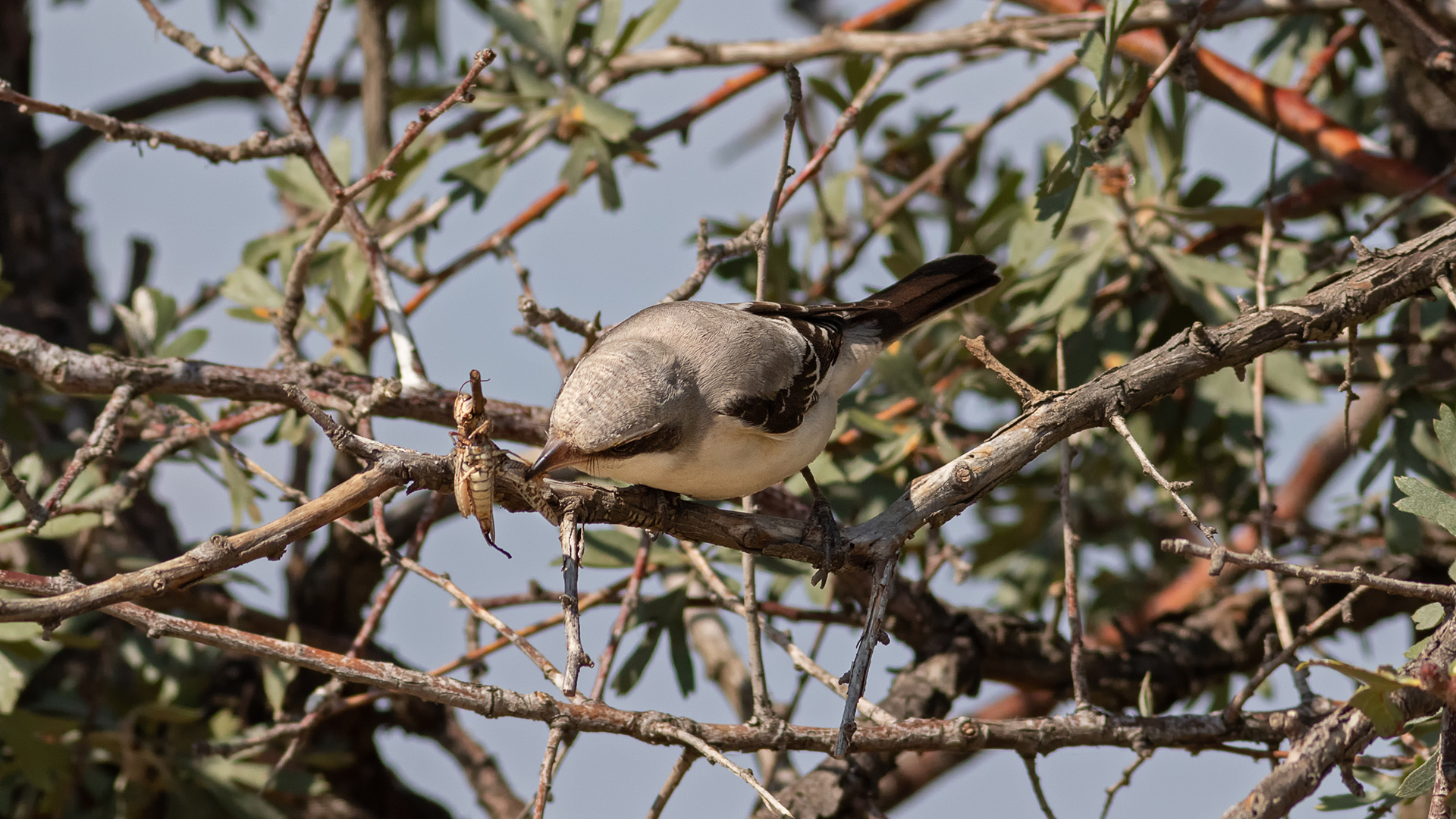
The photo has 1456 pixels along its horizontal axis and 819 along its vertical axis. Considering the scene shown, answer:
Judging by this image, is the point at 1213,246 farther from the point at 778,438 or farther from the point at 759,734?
the point at 759,734

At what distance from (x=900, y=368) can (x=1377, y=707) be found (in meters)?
2.36

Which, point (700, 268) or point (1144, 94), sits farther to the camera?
point (700, 268)

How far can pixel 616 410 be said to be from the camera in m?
3.00

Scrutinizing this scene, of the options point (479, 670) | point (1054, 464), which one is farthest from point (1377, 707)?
point (1054, 464)

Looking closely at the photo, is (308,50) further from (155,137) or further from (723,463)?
(723,463)

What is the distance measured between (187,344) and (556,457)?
2191 mm

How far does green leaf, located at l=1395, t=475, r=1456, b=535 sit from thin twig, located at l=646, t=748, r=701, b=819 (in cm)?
177

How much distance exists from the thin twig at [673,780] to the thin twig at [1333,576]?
129 centimetres

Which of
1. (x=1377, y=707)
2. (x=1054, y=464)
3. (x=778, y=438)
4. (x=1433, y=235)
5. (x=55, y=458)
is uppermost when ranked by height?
(x=1054, y=464)

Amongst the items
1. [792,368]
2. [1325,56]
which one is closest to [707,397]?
[792,368]

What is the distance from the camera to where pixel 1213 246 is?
4832mm

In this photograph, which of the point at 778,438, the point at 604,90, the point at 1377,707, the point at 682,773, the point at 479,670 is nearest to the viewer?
the point at 1377,707

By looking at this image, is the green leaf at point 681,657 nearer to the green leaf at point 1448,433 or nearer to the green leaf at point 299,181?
the green leaf at point 299,181

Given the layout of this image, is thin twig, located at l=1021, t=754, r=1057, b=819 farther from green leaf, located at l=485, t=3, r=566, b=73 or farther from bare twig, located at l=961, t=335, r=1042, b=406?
green leaf, located at l=485, t=3, r=566, b=73
